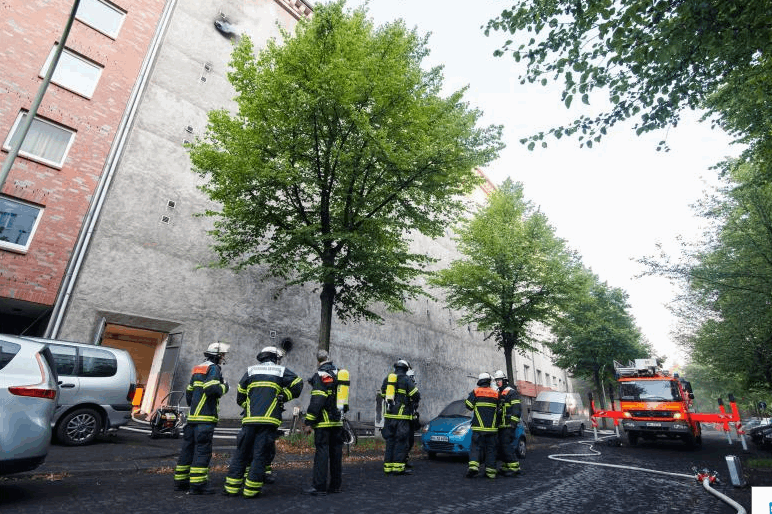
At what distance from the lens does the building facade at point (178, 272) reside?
1265 cm

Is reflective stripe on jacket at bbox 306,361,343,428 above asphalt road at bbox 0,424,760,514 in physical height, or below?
above

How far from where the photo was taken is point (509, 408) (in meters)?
8.41

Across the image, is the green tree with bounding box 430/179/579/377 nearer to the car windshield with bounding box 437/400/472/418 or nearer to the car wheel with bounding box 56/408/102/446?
the car windshield with bounding box 437/400/472/418

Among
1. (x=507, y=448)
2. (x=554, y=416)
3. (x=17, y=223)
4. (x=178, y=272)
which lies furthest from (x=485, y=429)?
(x=554, y=416)

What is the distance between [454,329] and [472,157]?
56.8 feet

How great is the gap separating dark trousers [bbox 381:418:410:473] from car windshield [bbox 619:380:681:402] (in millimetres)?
10889

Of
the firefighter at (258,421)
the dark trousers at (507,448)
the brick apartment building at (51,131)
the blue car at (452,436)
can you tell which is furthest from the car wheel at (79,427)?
the dark trousers at (507,448)

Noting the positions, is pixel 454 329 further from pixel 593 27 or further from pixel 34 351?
pixel 34 351

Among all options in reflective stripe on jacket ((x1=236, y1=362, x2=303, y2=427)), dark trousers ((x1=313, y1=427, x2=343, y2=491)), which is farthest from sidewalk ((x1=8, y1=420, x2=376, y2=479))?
dark trousers ((x1=313, y1=427, x2=343, y2=491))

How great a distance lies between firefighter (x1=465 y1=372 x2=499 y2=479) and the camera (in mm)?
7671

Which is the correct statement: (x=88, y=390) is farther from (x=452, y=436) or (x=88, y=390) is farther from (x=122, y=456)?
(x=452, y=436)

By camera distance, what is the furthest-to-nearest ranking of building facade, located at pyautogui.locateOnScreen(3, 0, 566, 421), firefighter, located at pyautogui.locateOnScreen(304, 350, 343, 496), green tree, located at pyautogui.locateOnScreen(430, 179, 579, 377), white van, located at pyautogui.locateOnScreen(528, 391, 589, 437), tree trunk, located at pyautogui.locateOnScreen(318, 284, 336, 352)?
white van, located at pyautogui.locateOnScreen(528, 391, 589, 437) → green tree, located at pyautogui.locateOnScreen(430, 179, 579, 377) → building facade, located at pyautogui.locateOnScreen(3, 0, 566, 421) → tree trunk, located at pyautogui.locateOnScreen(318, 284, 336, 352) → firefighter, located at pyautogui.locateOnScreen(304, 350, 343, 496)

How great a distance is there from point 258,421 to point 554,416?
1924 centimetres

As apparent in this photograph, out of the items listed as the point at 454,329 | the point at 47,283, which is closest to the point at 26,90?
the point at 47,283
